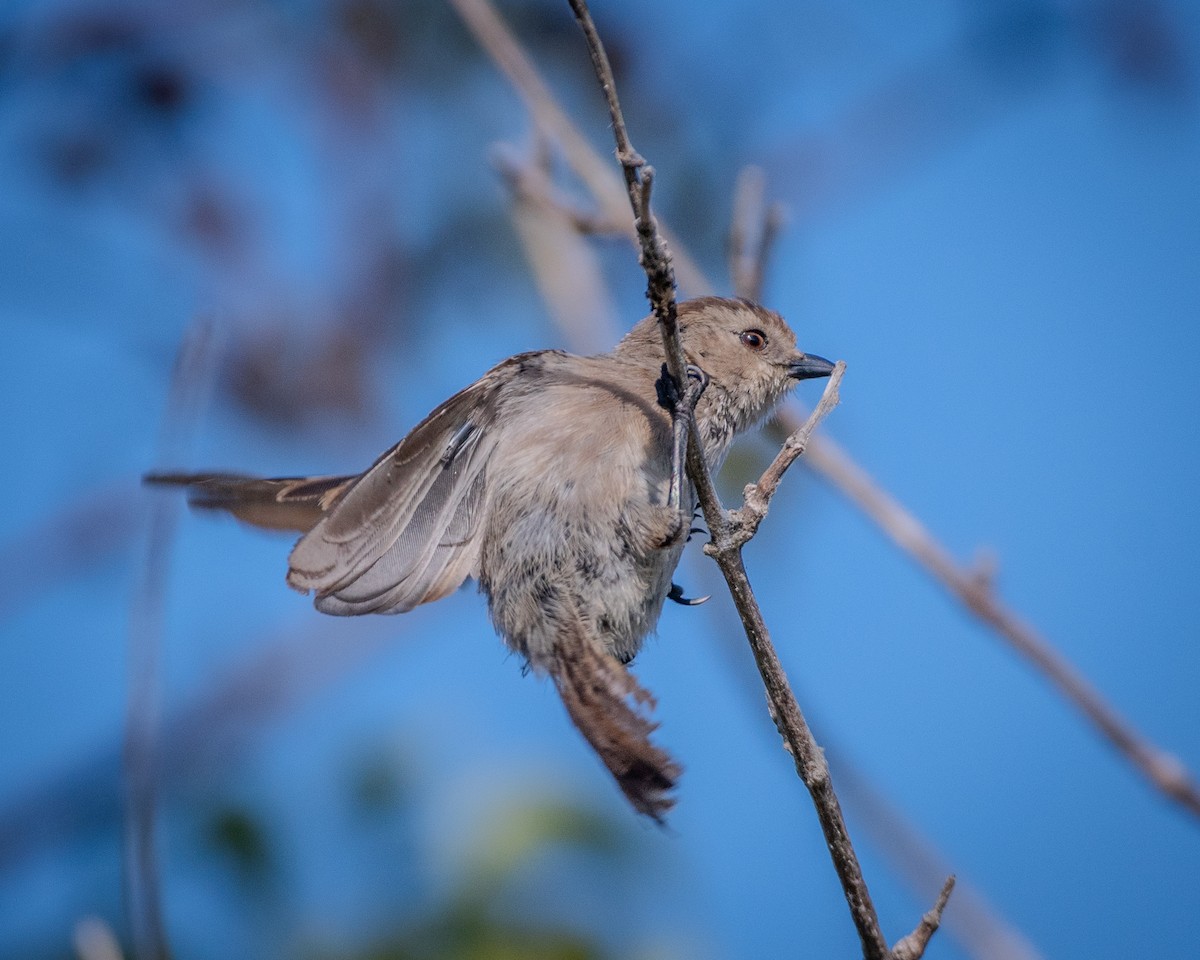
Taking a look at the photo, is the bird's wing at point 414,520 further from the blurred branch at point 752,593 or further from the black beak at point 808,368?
the black beak at point 808,368

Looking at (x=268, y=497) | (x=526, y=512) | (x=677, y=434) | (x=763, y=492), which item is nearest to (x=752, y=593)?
(x=763, y=492)

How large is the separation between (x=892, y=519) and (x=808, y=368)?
3.26 feet

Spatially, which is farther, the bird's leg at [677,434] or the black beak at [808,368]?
the black beak at [808,368]

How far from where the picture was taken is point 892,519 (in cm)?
325

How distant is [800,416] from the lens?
4.13 m

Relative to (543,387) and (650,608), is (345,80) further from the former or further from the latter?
(650,608)

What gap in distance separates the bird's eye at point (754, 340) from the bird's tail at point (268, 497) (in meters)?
1.48

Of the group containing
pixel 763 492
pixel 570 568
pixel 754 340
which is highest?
pixel 754 340

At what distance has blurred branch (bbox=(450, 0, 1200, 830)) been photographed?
8.87 feet

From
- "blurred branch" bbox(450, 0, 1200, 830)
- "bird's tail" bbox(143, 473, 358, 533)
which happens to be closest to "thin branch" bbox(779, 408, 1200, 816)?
"blurred branch" bbox(450, 0, 1200, 830)

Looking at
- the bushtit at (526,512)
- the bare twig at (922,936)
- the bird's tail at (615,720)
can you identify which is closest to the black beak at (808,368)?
the bushtit at (526,512)

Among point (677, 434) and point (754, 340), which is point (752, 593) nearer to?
point (677, 434)

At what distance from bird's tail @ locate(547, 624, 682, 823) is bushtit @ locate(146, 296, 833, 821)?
0.01 metres

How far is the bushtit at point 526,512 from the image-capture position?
124 inches
